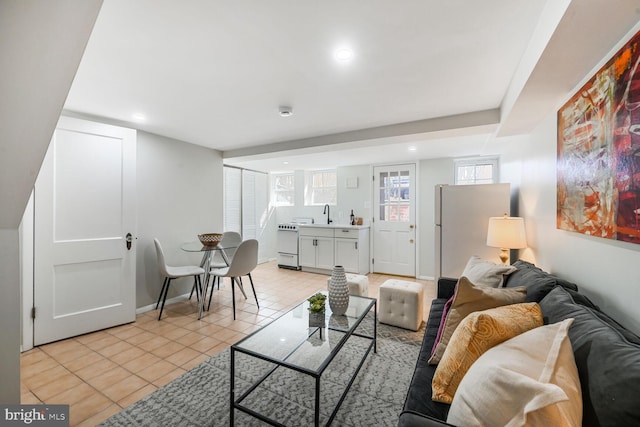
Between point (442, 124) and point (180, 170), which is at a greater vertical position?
point (442, 124)

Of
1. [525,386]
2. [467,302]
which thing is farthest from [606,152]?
[525,386]

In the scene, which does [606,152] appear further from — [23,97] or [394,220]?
[394,220]

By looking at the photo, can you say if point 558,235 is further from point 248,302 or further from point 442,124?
point 248,302

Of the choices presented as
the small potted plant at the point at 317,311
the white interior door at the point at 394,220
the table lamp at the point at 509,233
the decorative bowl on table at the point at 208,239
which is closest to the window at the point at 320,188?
the white interior door at the point at 394,220

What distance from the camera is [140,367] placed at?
7.07 feet

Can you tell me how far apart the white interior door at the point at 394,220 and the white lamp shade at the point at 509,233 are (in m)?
2.34

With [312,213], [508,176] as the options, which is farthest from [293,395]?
[312,213]

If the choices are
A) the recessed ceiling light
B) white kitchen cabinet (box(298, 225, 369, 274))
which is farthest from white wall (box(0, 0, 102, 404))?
white kitchen cabinet (box(298, 225, 369, 274))

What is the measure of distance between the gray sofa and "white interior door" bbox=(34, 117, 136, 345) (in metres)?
3.11

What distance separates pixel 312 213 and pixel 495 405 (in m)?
5.42

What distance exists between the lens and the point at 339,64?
1.83 metres

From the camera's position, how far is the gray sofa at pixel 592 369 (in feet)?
2.35

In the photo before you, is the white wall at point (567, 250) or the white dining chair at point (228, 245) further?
the white dining chair at point (228, 245)

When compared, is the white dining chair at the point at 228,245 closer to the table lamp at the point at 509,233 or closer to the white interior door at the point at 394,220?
the white interior door at the point at 394,220
